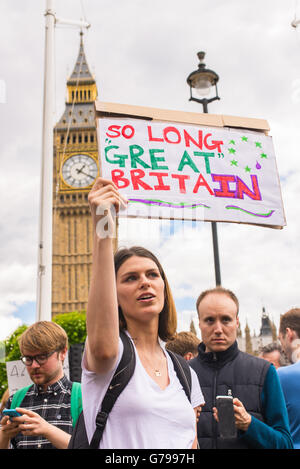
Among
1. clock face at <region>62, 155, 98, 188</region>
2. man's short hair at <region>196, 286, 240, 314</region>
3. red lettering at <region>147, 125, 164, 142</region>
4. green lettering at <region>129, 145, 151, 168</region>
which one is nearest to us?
man's short hair at <region>196, 286, 240, 314</region>

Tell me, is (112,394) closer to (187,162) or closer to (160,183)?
(160,183)

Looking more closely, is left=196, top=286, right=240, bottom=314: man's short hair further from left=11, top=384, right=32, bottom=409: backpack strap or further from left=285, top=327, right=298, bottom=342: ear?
left=11, top=384, right=32, bottom=409: backpack strap

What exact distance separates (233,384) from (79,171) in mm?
52731

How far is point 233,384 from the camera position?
213cm

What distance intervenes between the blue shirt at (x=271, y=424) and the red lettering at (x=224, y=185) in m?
1.18

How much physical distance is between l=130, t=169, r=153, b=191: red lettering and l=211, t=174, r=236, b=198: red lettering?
43 cm

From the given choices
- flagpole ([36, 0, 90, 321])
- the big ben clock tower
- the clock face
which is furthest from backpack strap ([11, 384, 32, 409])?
the clock face

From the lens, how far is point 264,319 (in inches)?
2147

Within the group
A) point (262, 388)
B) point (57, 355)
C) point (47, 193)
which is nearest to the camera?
point (262, 388)

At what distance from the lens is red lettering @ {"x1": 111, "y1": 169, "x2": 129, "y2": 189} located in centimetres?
273

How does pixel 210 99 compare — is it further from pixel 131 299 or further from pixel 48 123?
pixel 131 299

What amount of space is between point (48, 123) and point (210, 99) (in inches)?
84.4

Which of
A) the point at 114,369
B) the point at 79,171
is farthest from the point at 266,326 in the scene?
the point at 114,369
